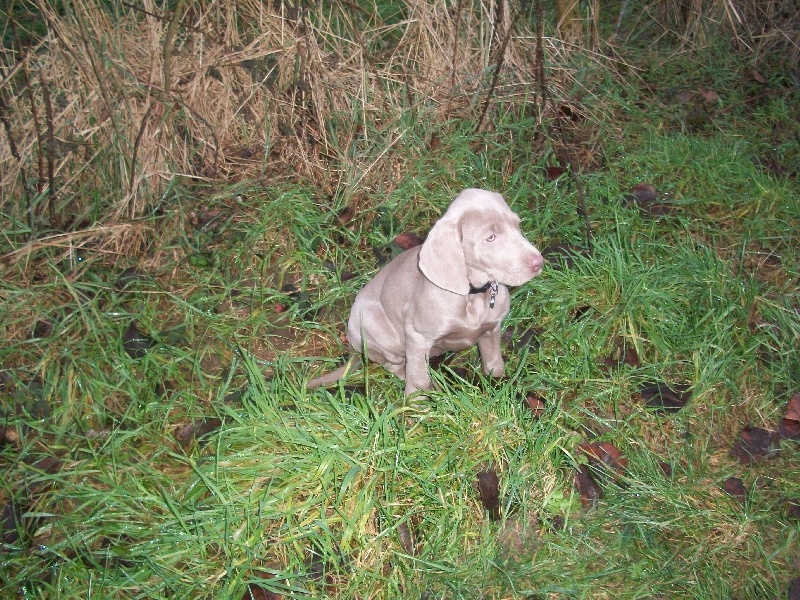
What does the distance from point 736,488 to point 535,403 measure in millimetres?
810

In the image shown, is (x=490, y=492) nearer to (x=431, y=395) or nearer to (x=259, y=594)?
(x=431, y=395)

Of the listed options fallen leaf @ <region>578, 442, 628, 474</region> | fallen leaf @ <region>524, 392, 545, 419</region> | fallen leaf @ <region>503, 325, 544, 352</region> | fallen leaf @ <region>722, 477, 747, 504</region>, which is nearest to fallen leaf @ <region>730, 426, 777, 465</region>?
fallen leaf @ <region>722, 477, 747, 504</region>

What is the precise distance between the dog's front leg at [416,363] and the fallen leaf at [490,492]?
518 millimetres

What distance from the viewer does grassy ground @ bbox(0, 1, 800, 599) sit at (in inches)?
95.3

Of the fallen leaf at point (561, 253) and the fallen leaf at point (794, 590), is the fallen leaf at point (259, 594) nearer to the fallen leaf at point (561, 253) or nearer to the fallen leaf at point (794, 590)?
the fallen leaf at point (794, 590)

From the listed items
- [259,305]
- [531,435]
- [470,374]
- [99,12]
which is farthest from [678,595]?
[99,12]

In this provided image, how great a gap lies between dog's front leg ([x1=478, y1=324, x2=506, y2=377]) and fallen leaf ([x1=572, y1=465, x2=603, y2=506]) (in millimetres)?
606

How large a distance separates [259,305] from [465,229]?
4.88 feet

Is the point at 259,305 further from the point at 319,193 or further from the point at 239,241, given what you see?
the point at 319,193

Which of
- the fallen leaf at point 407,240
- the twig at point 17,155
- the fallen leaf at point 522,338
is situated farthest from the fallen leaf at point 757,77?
the twig at point 17,155

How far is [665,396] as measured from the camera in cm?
296

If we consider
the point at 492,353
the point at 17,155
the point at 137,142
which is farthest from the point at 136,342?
the point at 492,353

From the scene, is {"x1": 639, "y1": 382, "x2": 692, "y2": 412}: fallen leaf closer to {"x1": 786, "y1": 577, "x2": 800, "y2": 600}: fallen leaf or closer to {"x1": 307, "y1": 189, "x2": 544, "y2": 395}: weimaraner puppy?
{"x1": 307, "y1": 189, "x2": 544, "y2": 395}: weimaraner puppy

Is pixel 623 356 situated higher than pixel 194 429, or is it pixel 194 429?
pixel 623 356
